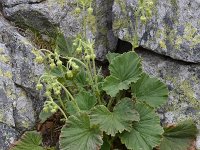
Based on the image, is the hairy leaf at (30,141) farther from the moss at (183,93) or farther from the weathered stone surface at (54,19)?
the moss at (183,93)

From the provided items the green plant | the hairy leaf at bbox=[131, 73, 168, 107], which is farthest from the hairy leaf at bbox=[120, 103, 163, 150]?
the hairy leaf at bbox=[131, 73, 168, 107]

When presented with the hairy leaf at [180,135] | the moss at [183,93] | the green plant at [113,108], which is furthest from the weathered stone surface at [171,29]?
the hairy leaf at [180,135]

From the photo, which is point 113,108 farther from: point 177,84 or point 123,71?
point 177,84

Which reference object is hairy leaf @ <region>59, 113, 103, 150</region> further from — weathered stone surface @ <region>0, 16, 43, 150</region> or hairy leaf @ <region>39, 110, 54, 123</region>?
weathered stone surface @ <region>0, 16, 43, 150</region>

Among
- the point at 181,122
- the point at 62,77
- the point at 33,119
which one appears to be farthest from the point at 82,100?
the point at 181,122

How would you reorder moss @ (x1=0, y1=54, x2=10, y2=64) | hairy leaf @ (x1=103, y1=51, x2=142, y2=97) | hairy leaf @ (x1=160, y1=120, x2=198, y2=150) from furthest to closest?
moss @ (x1=0, y1=54, x2=10, y2=64) < hairy leaf @ (x1=160, y1=120, x2=198, y2=150) < hairy leaf @ (x1=103, y1=51, x2=142, y2=97)
